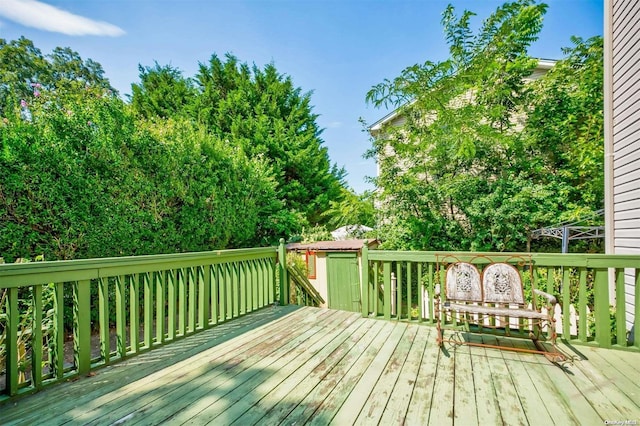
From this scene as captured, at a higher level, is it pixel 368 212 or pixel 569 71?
pixel 569 71

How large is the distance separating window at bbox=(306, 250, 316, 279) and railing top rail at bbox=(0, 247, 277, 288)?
15.7ft

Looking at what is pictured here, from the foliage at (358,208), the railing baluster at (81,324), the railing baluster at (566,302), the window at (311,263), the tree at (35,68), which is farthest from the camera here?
the tree at (35,68)

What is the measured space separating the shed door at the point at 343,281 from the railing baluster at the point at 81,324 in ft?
19.1

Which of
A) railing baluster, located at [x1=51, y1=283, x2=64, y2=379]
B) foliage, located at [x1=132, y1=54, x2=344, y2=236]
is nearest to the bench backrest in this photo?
railing baluster, located at [x1=51, y1=283, x2=64, y2=379]

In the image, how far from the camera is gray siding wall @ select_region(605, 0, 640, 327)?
3436 mm

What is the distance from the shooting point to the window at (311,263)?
792cm

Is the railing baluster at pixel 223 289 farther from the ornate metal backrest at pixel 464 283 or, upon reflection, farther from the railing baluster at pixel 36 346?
the ornate metal backrest at pixel 464 283

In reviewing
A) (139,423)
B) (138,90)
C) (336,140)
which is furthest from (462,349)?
(138,90)

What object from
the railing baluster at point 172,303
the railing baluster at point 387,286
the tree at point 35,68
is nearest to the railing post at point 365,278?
the railing baluster at point 387,286

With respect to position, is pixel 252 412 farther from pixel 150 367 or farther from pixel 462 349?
pixel 462 349

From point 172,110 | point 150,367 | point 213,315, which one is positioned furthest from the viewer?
point 172,110

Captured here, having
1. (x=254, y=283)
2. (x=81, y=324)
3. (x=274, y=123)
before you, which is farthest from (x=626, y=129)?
(x=274, y=123)

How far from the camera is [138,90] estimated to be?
446 inches

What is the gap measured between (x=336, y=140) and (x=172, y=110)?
21.5 feet
